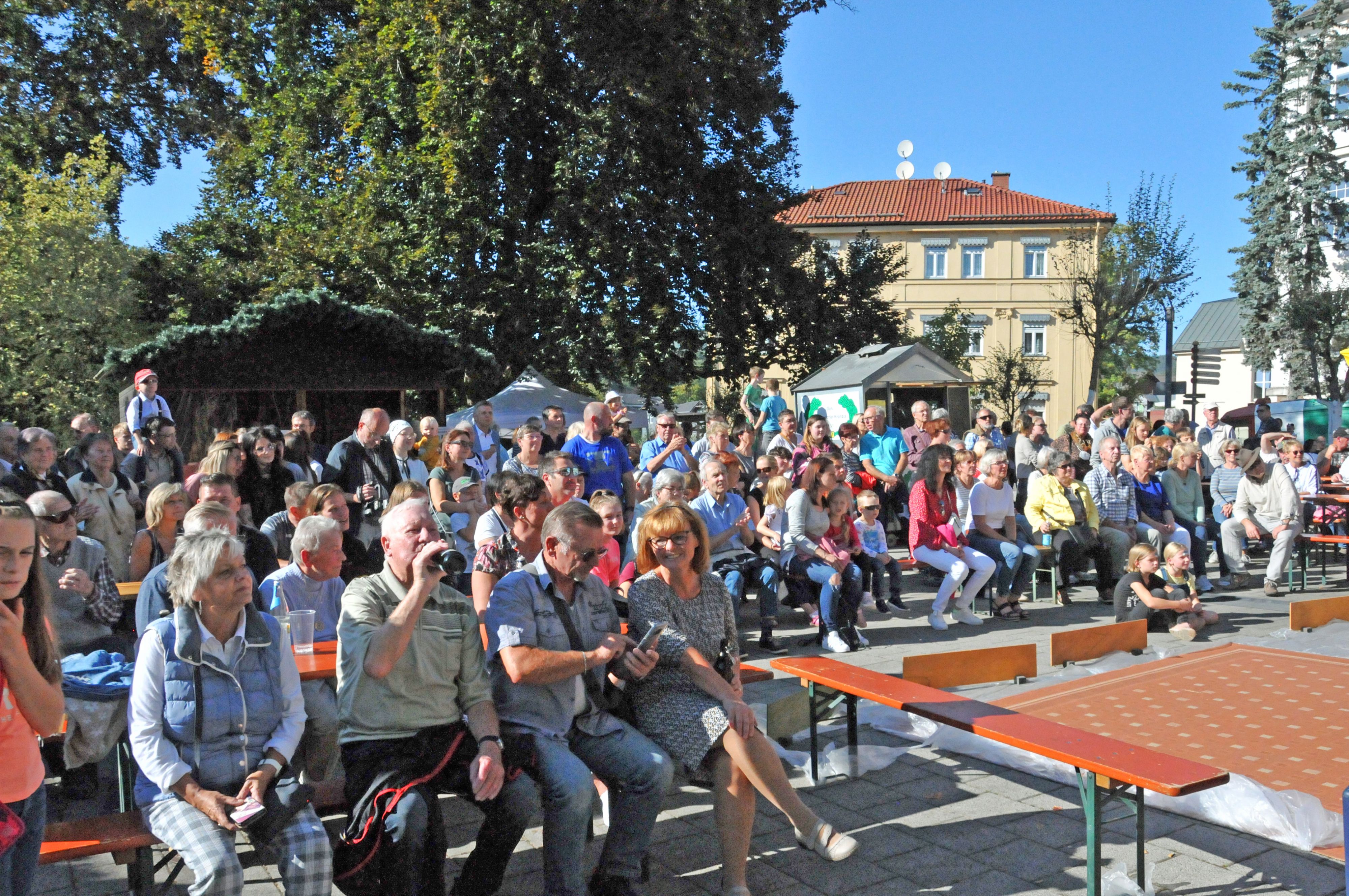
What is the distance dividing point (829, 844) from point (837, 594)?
12.5ft

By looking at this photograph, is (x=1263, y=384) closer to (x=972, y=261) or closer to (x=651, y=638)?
(x=972, y=261)

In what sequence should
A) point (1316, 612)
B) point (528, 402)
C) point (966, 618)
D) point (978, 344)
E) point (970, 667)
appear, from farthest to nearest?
1. point (978, 344)
2. point (528, 402)
3. point (966, 618)
4. point (1316, 612)
5. point (970, 667)

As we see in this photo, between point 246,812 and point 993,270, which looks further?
point 993,270

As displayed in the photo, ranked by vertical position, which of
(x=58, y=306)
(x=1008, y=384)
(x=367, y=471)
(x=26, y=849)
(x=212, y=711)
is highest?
(x=58, y=306)

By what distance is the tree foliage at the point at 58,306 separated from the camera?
20.4 m

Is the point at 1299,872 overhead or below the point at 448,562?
below

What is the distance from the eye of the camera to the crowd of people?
3.22 metres

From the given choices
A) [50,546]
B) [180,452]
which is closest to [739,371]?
[180,452]

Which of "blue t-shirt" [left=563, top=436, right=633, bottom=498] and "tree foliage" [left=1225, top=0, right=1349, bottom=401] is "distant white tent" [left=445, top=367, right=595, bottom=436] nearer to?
"blue t-shirt" [left=563, top=436, right=633, bottom=498]

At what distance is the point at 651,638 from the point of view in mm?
4043

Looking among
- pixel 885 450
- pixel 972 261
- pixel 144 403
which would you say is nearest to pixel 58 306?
pixel 144 403

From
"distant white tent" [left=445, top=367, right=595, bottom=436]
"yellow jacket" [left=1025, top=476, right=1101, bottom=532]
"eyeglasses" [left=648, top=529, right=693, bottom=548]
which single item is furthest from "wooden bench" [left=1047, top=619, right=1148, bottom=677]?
"distant white tent" [left=445, top=367, right=595, bottom=436]

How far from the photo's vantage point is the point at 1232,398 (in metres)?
61.7

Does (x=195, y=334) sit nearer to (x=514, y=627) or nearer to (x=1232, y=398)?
(x=514, y=627)
